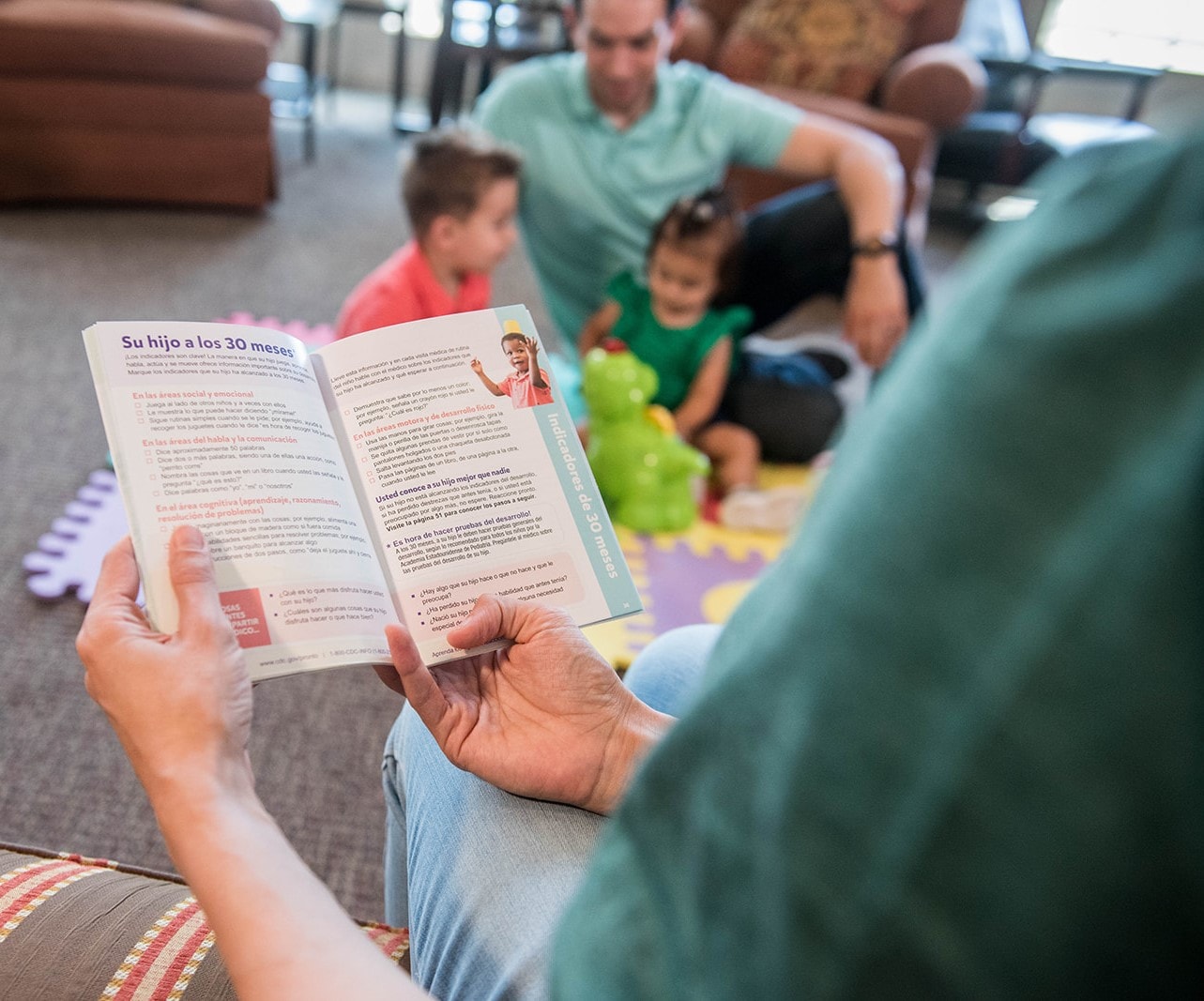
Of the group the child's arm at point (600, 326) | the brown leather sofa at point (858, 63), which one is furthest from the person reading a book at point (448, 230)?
the brown leather sofa at point (858, 63)

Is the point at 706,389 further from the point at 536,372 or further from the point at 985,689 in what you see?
the point at 985,689

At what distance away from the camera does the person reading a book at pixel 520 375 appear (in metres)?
0.73

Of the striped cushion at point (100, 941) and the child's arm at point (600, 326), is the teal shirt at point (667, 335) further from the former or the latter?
the striped cushion at point (100, 941)

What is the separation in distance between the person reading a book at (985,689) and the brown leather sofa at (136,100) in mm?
2730

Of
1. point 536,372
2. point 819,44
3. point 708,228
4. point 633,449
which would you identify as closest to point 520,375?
point 536,372

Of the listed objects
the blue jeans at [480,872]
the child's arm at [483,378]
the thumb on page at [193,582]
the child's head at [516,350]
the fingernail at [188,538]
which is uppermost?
the child's head at [516,350]

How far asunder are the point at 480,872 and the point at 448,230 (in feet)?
4.83

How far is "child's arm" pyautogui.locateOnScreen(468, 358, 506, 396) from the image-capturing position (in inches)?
28.5

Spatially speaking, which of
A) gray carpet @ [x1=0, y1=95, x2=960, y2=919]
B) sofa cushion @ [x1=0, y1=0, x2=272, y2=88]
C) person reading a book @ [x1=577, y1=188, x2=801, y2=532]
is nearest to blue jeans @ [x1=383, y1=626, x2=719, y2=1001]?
gray carpet @ [x1=0, y1=95, x2=960, y2=919]

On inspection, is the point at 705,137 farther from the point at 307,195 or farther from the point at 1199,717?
the point at 1199,717

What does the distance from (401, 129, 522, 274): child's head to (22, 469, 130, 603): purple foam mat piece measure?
74cm

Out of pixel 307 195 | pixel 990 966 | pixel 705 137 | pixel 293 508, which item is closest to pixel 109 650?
pixel 293 508

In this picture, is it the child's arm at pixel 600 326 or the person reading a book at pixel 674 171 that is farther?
the child's arm at pixel 600 326

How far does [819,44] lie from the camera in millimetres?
2879
